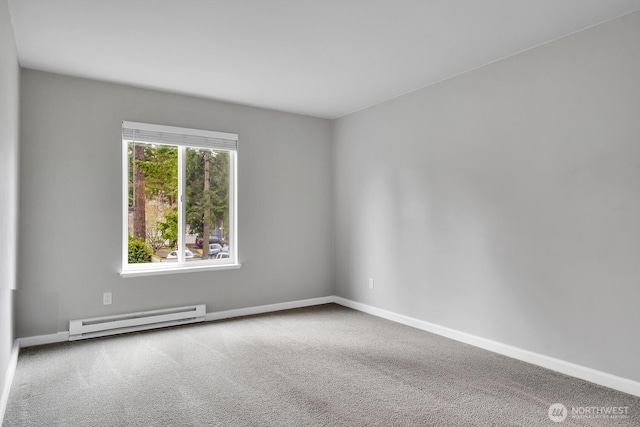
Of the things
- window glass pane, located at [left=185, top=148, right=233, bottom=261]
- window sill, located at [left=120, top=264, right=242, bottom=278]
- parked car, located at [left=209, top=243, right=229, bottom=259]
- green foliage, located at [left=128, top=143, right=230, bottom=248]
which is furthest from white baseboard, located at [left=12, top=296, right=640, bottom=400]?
green foliage, located at [left=128, top=143, right=230, bottom=248]

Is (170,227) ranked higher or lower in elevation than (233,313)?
higher

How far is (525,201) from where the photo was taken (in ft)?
10.6

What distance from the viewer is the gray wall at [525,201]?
269 centimetres

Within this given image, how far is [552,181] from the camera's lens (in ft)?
10.0

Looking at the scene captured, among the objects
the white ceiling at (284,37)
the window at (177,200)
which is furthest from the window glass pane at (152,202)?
the white ceiling at (284,37)

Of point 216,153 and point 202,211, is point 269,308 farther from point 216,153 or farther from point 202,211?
point 216,153

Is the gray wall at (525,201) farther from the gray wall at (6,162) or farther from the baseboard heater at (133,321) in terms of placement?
the gray wall at (6,162)

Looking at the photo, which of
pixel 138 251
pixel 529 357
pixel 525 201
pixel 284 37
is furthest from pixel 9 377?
pixel 525 201

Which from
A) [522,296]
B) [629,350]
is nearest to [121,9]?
[522,296]

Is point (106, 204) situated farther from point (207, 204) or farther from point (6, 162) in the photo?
point (6, 162)

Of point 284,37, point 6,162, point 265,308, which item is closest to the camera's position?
point 6,162

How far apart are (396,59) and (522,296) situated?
226 centimetres

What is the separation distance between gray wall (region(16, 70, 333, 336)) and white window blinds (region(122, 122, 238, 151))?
0.25 feet

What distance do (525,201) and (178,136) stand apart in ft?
11.5
